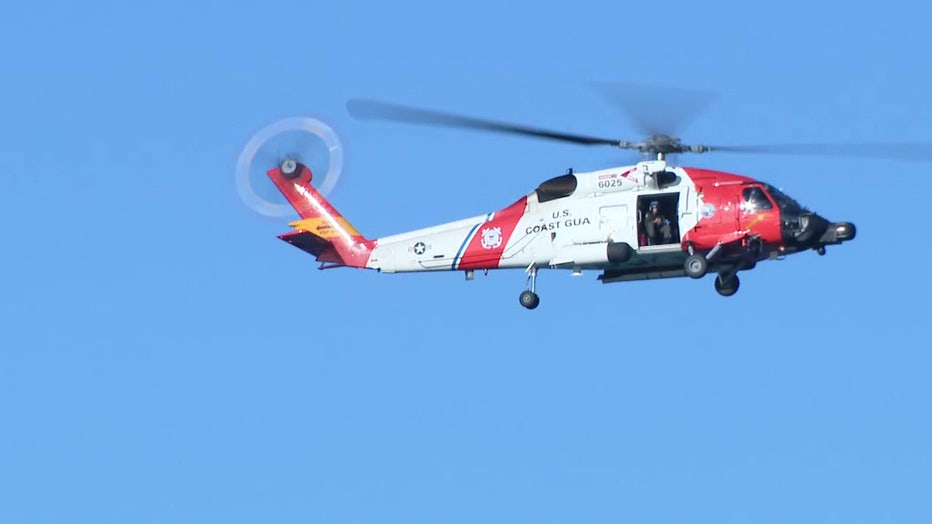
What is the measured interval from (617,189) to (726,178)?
2199mm

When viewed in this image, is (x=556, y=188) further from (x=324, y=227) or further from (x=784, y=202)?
(x=324, y=227)

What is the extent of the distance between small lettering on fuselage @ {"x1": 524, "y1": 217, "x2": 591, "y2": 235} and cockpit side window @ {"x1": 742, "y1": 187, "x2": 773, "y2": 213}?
3.24 m

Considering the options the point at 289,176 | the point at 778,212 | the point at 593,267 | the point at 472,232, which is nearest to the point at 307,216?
the point at 289,176

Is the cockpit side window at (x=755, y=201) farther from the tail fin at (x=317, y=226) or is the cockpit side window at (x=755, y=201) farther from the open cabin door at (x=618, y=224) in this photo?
the tail fin at (x=317, y=226)

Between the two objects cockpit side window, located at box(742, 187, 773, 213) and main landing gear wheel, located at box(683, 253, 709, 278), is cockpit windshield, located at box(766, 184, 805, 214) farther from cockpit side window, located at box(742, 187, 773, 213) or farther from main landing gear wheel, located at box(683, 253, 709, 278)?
main landing gear wheel, located at box(683, 253, 709, 278)

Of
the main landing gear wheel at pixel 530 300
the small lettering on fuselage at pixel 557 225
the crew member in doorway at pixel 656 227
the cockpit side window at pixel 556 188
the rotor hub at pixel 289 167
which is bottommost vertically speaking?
the main landing gear wheel at pixel 530 300

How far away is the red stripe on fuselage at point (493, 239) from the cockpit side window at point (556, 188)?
523mm

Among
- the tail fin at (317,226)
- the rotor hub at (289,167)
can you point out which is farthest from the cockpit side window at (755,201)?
the rotor hub at (289,167)

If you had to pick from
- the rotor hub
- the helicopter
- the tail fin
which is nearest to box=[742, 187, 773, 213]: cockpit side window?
the helicopter

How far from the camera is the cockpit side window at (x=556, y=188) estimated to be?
42947 millimetres

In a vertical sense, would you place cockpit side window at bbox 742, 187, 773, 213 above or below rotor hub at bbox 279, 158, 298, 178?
below

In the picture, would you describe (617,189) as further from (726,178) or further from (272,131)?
(272,131)

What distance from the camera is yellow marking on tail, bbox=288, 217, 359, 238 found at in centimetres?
4653

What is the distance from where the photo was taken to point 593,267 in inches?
1670
